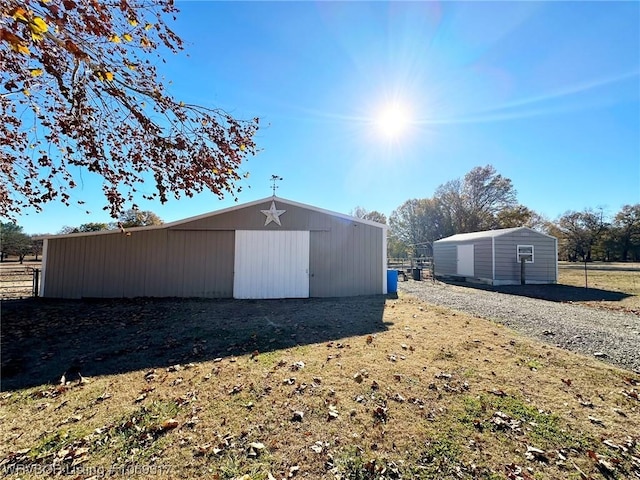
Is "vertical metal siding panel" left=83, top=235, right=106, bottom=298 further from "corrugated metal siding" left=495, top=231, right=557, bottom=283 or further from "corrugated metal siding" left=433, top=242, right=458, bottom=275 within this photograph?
"corrugated metal siding" left=433, top=242, right=458, bottom=275

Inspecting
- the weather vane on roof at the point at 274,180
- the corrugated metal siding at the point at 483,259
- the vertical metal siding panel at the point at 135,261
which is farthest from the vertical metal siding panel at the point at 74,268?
the corrugated metal siding at the point at 483,259

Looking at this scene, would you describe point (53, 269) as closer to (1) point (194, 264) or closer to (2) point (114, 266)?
(2) point (114, 266)

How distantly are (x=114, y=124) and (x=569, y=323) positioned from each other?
992 cm

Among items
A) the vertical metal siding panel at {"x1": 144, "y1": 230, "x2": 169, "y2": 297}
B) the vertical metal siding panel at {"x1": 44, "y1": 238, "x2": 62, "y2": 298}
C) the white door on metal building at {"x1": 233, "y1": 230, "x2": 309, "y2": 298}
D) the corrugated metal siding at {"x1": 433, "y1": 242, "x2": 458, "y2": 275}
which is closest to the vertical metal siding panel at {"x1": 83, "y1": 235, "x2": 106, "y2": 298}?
the vertical metal siding panel at {"x1": 44, "y1": 238, "x2": 62, "y2": 298}

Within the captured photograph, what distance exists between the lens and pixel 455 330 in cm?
602

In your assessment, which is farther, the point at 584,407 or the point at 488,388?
the point at 488,388

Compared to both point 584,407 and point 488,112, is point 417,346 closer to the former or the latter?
point 584,407

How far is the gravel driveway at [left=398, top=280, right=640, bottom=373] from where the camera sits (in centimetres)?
487

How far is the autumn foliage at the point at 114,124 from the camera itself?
3439 millimetres

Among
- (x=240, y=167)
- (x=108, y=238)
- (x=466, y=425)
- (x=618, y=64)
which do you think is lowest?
(x=466, y=425)

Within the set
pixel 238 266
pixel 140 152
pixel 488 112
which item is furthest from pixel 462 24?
pixel 238 266

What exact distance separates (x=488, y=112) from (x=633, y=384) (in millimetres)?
9580

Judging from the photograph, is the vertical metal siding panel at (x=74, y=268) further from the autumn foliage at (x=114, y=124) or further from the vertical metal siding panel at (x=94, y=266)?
the autumn foliage at (x=114, y=124)

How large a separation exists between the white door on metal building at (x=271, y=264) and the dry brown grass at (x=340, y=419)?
5598 mm
